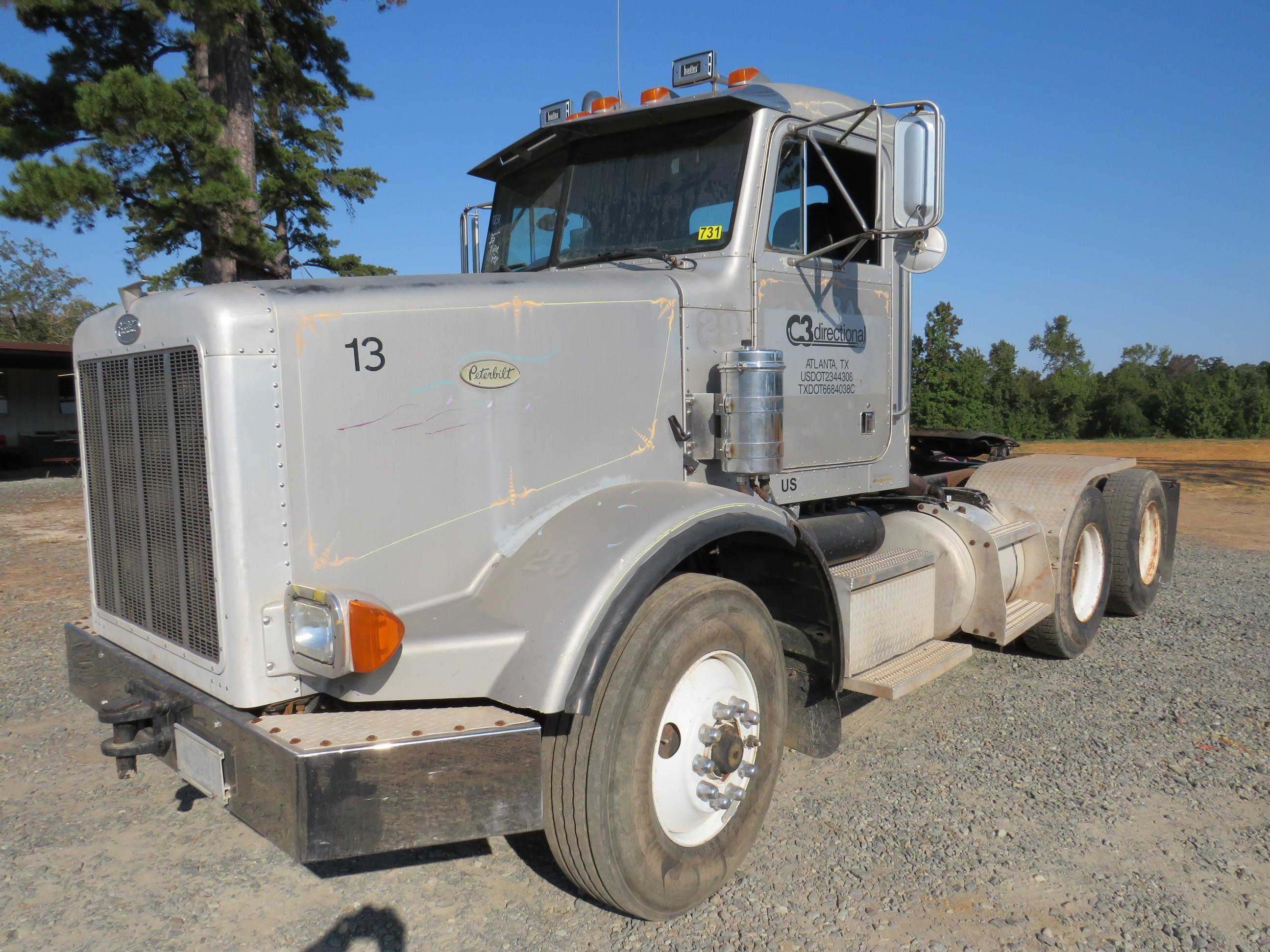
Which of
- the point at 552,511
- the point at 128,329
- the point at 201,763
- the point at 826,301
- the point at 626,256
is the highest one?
the point at 626,256

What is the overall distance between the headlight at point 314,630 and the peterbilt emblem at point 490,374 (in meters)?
0.82

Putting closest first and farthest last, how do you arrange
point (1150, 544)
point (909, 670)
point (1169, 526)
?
point (909, 670), point (1150, 544), point (1169, 526)

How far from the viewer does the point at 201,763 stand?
257 centimetres

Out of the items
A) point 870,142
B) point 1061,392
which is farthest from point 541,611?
point 1061,392

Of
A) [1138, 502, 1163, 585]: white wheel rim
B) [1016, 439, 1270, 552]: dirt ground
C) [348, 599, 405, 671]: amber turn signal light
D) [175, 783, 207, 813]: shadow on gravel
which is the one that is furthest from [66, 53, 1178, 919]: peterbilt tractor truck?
[1016, 439, 1270, 552]: dirt ground

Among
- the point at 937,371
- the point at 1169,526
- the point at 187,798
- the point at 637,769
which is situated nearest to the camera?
the point at 637,769

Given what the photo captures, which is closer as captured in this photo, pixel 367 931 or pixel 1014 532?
pixel 367 931

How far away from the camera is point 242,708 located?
2.53 m

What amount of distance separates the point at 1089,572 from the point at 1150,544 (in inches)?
52.1

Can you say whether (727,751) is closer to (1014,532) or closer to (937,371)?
(1014,532)

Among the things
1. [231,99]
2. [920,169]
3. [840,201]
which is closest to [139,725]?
[920,169]

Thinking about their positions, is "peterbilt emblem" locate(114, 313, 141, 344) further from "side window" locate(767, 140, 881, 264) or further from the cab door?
"side window" locate(767, 140, 881, 264)

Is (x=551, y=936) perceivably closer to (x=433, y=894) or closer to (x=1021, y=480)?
(x=433, y=894)

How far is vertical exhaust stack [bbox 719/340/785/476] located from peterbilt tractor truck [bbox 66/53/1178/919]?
1 cm
